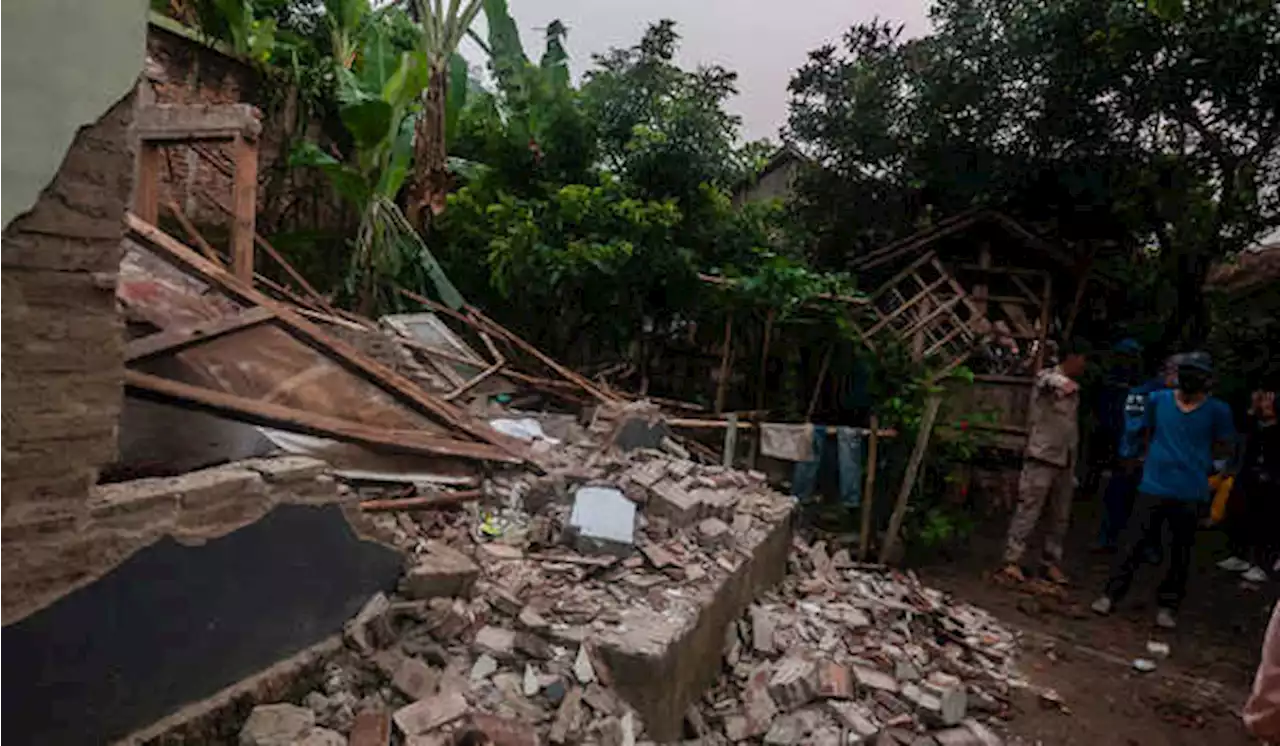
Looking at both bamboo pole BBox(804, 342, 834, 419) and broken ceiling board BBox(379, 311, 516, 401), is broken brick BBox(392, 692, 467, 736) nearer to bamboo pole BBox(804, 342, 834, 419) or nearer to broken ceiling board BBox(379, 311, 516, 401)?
broken ceiling board BBox(379, 311, 516, 401)

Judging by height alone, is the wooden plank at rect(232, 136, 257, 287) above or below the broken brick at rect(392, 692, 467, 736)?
above

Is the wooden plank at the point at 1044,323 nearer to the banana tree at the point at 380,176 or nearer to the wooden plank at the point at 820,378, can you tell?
the wooden plank at the point at 820,378

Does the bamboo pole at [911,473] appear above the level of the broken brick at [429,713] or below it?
above

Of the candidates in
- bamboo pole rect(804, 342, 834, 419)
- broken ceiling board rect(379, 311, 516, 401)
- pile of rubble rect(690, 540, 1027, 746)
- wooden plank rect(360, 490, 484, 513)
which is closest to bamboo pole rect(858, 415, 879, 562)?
pile of rubble rect(690, 540, 1027, 746)

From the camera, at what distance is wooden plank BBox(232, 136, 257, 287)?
12.9 ft

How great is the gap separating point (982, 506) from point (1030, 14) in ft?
16.3

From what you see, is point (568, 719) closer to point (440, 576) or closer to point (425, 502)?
point (440, 576)

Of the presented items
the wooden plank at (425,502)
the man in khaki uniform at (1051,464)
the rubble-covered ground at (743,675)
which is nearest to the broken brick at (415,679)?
the rubble-covered ground at (743,675)

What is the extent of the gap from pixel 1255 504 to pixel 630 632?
6241mm

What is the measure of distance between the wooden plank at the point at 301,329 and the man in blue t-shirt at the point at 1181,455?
13.6 feet

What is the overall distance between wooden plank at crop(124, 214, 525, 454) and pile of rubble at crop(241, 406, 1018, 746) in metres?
0.53

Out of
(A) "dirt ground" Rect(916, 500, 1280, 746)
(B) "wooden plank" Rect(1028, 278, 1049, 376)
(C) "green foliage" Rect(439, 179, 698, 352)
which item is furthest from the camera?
(C) "green foliage" Rect(439, 179, 698, 352)

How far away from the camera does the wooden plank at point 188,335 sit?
10.0ft

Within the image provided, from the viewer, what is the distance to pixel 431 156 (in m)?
8.59
